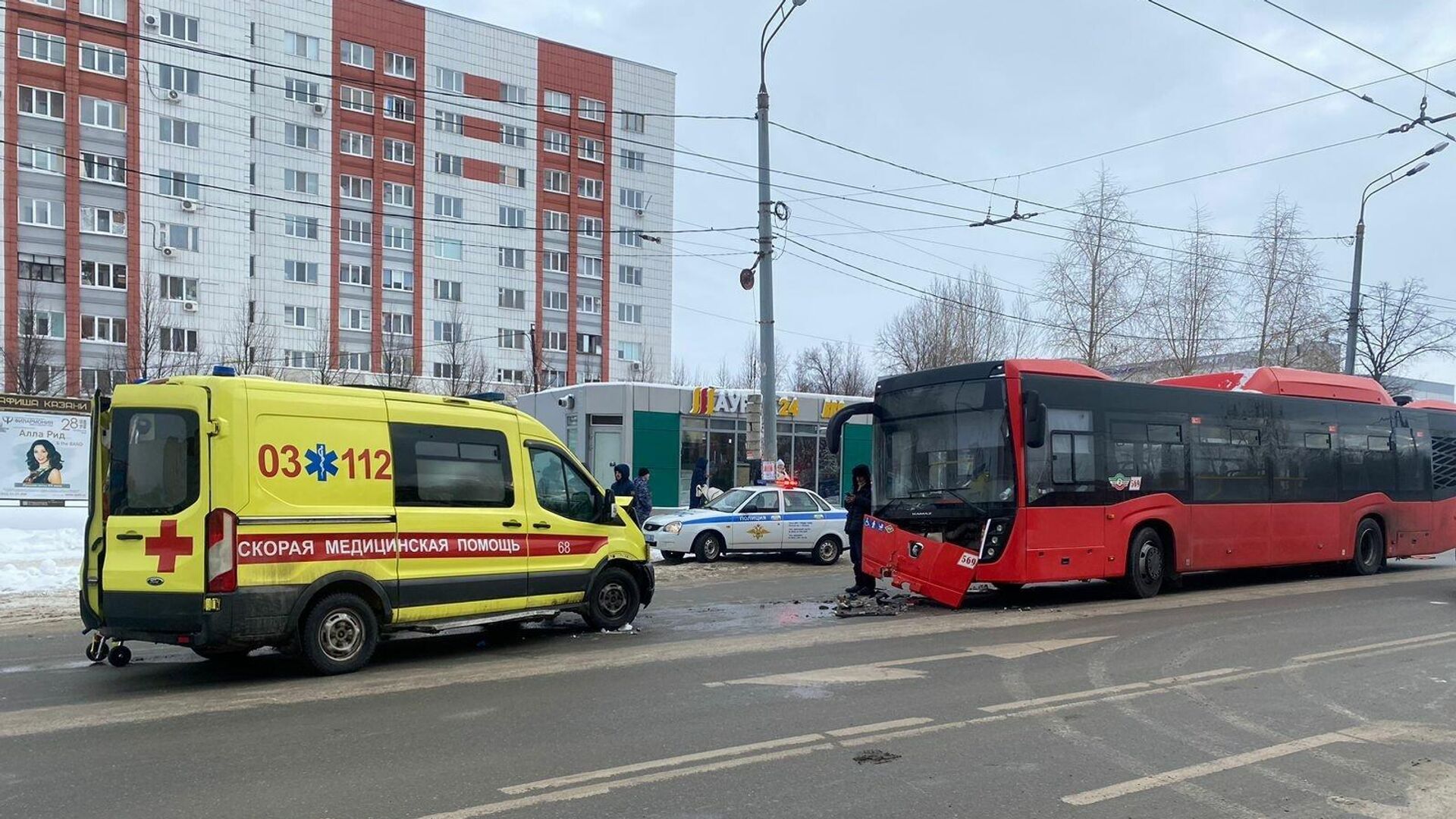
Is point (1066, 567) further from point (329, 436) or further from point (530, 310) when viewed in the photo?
point (530, 310)

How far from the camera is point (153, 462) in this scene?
797 cm

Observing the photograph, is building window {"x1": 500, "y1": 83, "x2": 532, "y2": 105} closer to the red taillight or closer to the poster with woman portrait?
the poster with woman portrait

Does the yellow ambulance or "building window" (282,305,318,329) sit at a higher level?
"building window" (282,305,318,329)

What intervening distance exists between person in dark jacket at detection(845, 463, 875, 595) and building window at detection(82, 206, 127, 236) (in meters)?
45.6

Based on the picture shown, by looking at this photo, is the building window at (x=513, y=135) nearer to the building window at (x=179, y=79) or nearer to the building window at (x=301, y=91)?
the building window at (x=301, y=91)

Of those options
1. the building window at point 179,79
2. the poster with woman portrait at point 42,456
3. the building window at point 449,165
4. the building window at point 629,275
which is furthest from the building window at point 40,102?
the poster with woman portrait at point 42,456

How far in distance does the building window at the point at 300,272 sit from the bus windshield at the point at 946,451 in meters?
47.1

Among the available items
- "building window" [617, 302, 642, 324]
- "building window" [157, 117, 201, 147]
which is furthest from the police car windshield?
"building window" [617, 302, 642, 324]

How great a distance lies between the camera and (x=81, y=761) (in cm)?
583

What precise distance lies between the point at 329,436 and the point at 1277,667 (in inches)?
331

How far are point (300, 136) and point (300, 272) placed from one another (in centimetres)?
705

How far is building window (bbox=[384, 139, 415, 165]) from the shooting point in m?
56.2

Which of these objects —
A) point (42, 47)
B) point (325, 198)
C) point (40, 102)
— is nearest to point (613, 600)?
point (40, 102)

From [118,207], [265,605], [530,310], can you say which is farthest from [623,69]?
[265,605]
